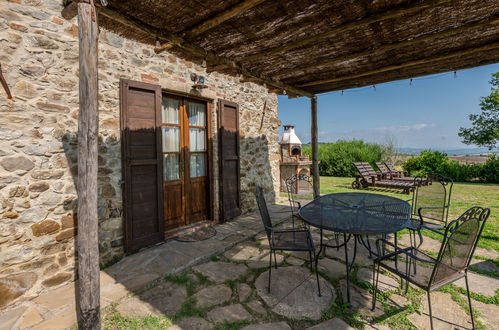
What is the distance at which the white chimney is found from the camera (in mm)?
8484

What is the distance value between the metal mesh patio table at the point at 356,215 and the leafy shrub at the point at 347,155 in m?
9.77

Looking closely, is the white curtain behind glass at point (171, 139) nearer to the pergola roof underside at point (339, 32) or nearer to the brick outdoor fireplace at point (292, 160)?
the pergola roof underside at point (339, 32)

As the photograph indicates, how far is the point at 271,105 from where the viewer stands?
18.4 feet

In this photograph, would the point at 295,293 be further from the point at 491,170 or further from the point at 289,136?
the point at 491,170

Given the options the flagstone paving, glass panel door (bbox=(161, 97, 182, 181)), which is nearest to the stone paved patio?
the flagstone paving

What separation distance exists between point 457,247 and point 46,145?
11.5 feet

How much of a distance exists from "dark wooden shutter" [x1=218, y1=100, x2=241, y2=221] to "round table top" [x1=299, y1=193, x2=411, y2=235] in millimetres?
1820

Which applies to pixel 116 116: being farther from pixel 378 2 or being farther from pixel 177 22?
pixel 378 2

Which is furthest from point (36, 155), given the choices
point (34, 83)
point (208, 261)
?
point (208, 261)

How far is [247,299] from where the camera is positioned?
2.11 meters

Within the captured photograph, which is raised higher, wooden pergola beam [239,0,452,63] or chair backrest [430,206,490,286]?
wooden pergola beam [239,0,452,63]

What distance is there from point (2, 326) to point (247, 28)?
3226mm

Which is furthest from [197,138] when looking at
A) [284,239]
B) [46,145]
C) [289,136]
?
[289,136]

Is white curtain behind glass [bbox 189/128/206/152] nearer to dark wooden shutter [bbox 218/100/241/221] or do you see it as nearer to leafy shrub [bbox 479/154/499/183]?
dark wooden shutter [bbox 218/100/241/221]
